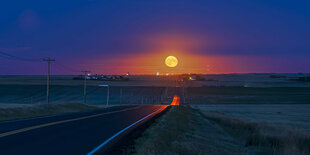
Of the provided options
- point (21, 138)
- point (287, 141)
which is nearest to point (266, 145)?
point (287, 141)

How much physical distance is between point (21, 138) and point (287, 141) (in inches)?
547

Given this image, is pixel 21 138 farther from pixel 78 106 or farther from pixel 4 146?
pixel 78 106

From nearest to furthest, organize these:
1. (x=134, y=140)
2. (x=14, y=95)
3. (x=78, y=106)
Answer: (x=134, y=140) < (x=78, y=106) < (x=14, y=95)

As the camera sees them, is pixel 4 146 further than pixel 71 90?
No

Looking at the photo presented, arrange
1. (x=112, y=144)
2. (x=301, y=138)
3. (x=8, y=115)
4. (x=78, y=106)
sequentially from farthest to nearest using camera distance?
(x=78, y=106)
(x=8, y=115)
(x=301, y=138)
(x=112, y=144)

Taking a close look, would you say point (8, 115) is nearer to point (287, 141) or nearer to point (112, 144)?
point (112, 144)

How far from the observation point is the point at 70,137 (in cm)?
1302

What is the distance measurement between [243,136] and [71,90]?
96391mm

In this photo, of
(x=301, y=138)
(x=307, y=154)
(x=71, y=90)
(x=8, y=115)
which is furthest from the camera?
(x=71, y=90)

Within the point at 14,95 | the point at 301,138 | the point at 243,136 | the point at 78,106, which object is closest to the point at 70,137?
the point at 243,136

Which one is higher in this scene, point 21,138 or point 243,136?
point 21,138

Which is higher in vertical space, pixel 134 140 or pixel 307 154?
pixel 134 140

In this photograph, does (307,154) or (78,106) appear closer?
(307,154)

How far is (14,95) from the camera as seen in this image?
100 metres
